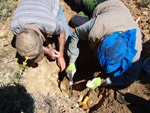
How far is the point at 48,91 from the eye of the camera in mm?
1854

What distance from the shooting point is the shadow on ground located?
153 centimetres

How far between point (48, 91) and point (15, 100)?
17.5 inches

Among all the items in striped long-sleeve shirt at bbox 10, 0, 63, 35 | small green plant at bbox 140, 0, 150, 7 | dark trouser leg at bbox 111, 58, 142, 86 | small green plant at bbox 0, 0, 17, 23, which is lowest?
dark trouser leg at bbox 111, 58, 142, 86

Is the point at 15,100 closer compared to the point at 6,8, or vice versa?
the point at 15,100

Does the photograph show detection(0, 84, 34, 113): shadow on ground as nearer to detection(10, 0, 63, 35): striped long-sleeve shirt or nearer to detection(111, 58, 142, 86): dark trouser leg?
detection(10, 0, 63, 35): striped long-sleeve shirt

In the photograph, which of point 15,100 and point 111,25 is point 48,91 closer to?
point 15,100

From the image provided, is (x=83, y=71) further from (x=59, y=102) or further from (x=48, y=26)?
(x=48, y=26)

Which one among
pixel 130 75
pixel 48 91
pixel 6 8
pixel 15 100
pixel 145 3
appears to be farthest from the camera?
pixel 145 3

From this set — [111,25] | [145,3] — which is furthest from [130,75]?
[145,3]

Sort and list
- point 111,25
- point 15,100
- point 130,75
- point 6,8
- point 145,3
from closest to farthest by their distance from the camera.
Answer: point 111,25 → point 15,100 → point 130,75 → point 6,8 → point 145,3

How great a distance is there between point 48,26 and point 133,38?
3.63ft

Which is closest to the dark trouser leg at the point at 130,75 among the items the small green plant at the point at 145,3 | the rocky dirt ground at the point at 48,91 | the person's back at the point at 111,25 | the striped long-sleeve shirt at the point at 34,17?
the person's back at the point at 111,25

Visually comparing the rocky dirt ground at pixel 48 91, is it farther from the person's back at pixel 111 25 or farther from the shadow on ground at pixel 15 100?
the person's back at pixel 111 25

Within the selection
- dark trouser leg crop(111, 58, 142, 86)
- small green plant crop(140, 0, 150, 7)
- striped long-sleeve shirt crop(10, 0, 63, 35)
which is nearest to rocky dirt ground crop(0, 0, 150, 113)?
dark trouser leg crop(111, 58, 142, 86)
